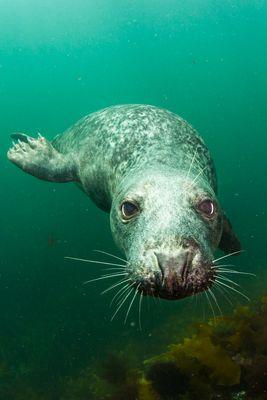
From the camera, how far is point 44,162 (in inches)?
268

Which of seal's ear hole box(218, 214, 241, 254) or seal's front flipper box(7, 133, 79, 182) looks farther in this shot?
seal's front flipper box(7, 133, 79, 182)

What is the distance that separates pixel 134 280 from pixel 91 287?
784 centimetres

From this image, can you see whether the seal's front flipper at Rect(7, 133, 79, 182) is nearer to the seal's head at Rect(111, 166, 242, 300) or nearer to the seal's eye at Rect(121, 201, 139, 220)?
the seal's head at Rect(111, 166, 242, 300)

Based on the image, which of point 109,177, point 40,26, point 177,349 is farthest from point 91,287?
point 40,26

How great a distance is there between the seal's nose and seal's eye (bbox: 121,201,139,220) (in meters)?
0.88

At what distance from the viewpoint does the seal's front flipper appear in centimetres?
662

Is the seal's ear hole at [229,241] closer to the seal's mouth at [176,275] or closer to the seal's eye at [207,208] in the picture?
the seal's eye at [207,208]

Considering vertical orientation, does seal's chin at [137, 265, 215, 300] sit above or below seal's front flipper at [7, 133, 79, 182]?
below

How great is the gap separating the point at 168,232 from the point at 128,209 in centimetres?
78

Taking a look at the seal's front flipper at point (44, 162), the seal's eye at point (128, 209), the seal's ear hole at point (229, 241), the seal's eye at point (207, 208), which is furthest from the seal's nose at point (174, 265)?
the seal's front flipper at point (44, 162)

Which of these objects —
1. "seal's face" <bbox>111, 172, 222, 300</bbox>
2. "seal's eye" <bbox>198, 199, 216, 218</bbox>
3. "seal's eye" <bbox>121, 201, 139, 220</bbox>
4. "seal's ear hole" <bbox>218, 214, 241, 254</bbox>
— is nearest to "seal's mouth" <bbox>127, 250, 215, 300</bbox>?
"seal's face" <bbox>111, 172, 222, 300</bbox>

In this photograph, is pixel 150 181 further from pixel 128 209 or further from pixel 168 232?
pixel 168 232

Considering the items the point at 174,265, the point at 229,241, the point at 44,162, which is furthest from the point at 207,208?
the point at 44,162

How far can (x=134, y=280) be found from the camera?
9.89 feet
